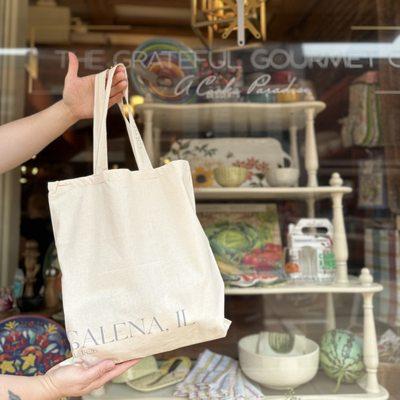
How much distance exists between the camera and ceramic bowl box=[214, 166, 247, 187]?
4.25 feet

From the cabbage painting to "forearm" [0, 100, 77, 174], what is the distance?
66 centimetres

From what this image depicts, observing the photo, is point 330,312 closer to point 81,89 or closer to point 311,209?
point 311,209

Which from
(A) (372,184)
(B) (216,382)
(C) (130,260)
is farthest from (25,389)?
(A) (372,184)

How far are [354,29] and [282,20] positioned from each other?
0.94 feet

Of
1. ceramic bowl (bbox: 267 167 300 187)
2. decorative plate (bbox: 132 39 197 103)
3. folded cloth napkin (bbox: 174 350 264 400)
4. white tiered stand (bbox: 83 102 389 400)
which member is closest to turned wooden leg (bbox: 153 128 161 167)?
white tiered stand (bbox: 83 102 389 400)

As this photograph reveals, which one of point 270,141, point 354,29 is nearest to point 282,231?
point 270,141

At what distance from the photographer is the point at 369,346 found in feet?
3.99

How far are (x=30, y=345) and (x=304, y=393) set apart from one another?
0.74 metres

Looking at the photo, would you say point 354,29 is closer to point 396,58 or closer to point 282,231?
point 396,58

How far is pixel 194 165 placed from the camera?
1.40 meters

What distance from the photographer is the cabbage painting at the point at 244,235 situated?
1.34 meters

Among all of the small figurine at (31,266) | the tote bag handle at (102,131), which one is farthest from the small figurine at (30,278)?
the tote bag handle at (102,131)

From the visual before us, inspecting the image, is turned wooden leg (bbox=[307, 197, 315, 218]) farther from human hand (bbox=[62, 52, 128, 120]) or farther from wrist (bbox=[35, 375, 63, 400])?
wrist (bbox=[35, 375, 63, 400])

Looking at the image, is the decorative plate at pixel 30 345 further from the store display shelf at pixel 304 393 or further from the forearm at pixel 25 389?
the forearm at pixel 25 389
